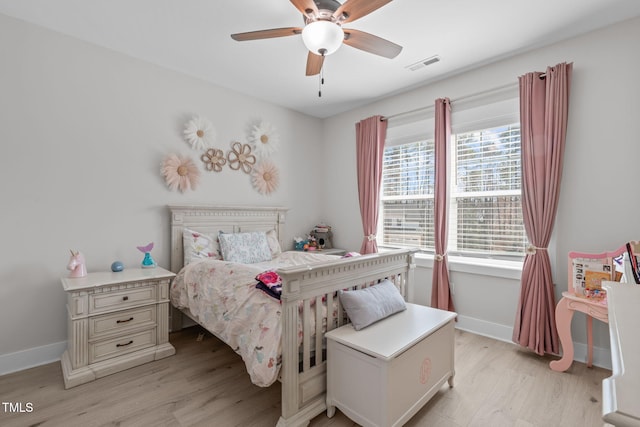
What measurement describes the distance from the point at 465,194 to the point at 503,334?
1.41 metres

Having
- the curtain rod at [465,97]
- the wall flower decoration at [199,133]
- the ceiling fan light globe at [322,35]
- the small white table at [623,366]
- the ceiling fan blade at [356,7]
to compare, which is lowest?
the small white table at [623,366]

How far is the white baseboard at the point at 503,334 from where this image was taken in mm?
2324

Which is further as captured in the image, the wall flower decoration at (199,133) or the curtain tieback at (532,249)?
the wall flower decoration at (199,133)

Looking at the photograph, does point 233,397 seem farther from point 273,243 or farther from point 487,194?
point 487,194

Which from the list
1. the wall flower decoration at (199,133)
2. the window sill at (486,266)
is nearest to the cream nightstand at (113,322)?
the wall flower decoration at (199,133)

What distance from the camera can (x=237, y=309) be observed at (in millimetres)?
1973

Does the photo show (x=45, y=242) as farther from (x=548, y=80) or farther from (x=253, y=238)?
(x=548, y=80)

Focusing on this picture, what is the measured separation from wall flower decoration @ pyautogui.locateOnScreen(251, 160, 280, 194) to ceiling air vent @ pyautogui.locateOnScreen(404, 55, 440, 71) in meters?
1.97

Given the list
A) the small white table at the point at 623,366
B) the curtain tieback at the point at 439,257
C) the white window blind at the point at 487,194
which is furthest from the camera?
the curtain tieback at the point at 439,257

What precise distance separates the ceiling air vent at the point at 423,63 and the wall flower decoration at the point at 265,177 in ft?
6.48

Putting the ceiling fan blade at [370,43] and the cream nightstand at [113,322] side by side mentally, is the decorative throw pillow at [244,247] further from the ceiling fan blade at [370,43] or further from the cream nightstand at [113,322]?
the ceiling fan blade at [370,43]

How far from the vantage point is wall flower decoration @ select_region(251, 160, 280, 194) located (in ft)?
12.3

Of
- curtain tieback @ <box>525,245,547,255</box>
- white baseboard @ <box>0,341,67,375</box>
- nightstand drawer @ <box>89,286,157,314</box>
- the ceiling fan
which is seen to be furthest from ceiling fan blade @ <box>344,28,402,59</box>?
white baseboard @ <box>0,341,67,375</box>

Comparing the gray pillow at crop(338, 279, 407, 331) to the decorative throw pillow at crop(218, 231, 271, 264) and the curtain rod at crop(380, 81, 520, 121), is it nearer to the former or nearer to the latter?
the decorative throw pillow at crop(218, 231, 271, 264)
